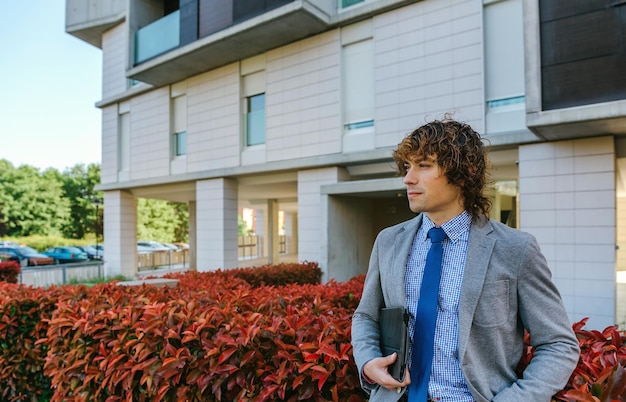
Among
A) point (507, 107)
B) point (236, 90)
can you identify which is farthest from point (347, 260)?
point (236, 90)

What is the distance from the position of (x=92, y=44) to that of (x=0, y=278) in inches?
489

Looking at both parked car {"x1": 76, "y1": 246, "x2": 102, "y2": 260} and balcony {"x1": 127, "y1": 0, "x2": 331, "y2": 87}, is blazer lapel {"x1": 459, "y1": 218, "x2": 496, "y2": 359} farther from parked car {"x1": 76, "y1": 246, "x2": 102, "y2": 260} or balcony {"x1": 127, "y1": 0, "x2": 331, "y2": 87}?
parked car {"x1": 76, "y1": 246, "x2": 102, "y2": 260}

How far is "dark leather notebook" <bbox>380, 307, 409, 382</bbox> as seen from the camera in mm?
1783

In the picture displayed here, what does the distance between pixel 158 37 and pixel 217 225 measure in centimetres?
706

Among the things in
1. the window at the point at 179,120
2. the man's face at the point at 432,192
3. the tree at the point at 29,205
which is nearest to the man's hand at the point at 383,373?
the man's face at the point at 432,192

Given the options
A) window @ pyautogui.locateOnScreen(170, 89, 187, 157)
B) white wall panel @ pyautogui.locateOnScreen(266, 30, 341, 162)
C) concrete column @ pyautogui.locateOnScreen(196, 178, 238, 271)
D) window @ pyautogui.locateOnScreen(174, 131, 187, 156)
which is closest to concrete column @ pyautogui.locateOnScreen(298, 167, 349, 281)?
white wall panel @ pyautogui.locateOnScreen(266, 30, 341, 162)

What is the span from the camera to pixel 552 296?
1745 mm

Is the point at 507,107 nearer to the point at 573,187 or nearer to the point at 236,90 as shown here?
the point at 573,187

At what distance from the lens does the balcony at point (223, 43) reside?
448 inches

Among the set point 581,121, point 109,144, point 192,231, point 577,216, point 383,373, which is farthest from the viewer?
point 192,231

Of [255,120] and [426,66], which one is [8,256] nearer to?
[255,120]

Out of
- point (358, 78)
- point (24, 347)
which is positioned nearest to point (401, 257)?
point (24, 347)

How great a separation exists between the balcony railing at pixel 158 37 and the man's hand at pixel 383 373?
14.6 meters

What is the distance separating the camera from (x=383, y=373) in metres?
1.82
